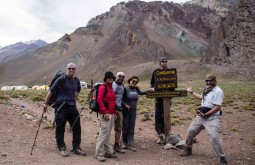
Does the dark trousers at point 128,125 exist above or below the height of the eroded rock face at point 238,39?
below

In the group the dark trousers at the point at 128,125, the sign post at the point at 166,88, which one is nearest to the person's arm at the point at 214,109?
the sign post at the point at 166,88

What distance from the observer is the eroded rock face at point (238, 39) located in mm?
74375

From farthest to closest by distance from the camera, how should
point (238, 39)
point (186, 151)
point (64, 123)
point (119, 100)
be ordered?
point (238, 39), point (119, 100), point (186, 151), point (64, 123)

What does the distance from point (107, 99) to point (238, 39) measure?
7501 cm

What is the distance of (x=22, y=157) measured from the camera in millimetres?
7805

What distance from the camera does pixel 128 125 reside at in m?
9.66

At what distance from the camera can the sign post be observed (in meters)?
9.97

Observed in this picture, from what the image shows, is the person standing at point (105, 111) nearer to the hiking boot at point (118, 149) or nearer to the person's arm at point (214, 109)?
the hiking boot at point (118, 149)

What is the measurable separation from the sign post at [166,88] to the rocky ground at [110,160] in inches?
49.4

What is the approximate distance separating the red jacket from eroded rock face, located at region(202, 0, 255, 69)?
69.5 meters

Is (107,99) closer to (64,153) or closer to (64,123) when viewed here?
(64,123)

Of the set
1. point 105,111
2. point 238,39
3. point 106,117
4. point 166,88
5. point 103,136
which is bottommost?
point 103,136

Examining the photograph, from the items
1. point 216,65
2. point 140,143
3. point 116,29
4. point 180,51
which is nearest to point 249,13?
point 216,65

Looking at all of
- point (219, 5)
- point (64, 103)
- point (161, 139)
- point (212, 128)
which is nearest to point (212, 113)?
point (212, 128)
